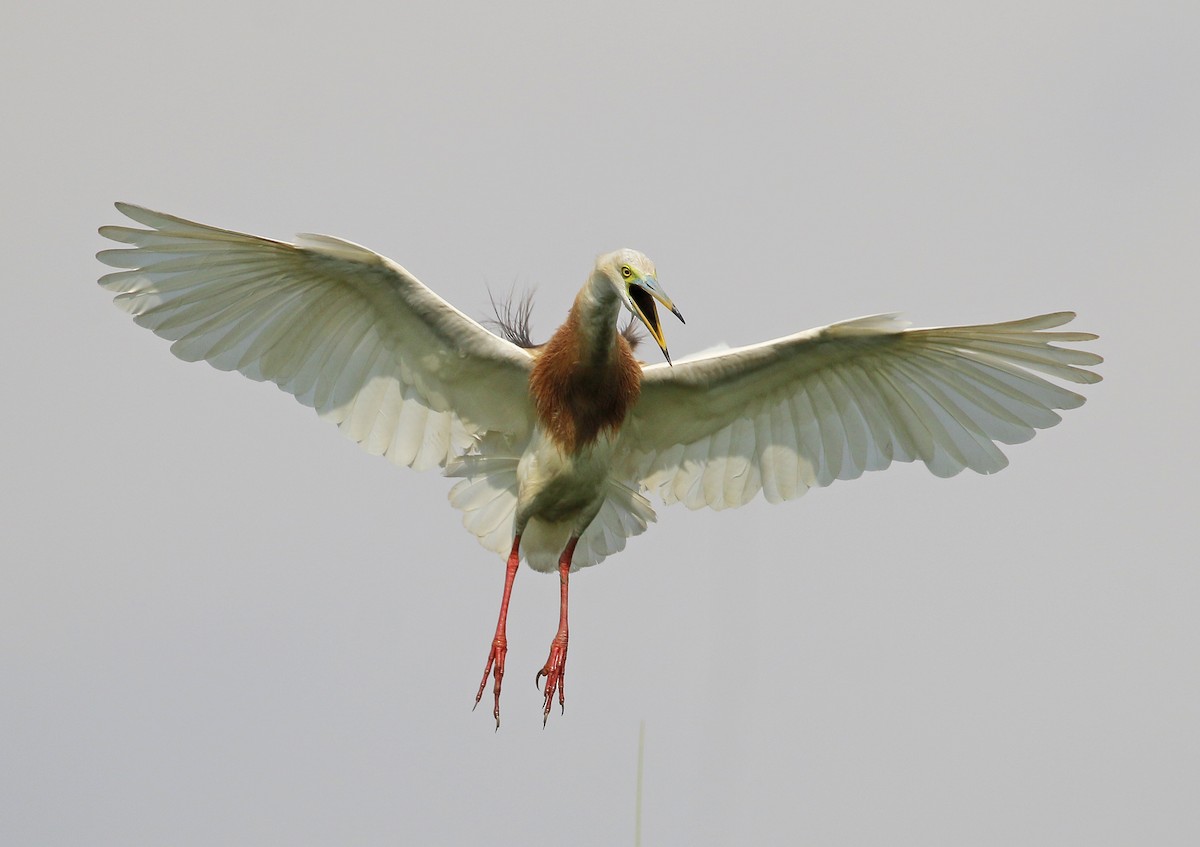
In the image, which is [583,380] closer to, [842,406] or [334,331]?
[334,331]

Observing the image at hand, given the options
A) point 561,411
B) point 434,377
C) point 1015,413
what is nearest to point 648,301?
point 561,411

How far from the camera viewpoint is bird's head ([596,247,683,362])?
6137 millimetres

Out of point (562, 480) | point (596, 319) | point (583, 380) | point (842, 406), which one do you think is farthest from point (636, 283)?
point (842, 406)

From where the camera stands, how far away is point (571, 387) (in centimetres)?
699

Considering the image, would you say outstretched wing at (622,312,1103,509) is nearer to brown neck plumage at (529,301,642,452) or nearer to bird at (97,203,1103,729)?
bird at (97,203,1103,729)

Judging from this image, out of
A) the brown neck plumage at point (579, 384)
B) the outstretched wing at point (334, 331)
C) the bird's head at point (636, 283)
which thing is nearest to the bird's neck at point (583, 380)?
the brown neck plumage at point (579, 384)

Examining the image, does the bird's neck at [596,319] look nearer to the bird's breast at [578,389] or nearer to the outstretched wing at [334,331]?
the bird's breast at [578,389]

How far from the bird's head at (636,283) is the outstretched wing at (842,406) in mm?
962

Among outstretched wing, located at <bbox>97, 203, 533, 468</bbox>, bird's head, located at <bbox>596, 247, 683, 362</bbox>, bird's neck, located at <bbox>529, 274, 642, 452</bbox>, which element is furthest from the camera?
bird's neck, located at <bbox>529, 274, 642, 452</bbox>

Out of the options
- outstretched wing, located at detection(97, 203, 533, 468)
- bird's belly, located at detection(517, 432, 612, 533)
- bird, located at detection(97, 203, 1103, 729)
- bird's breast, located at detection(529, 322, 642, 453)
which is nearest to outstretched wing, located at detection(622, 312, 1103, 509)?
bird, located at detection(97, 203, 1103, 729)

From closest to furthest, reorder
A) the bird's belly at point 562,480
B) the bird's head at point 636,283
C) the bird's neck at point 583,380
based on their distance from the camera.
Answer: the bird's head at point 636,283
the bird's neck at point 583,380
the bird's belly at point 562,480

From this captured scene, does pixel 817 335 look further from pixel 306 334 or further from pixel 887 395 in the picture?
pixel 306 334

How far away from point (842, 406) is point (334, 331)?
267 centimetres

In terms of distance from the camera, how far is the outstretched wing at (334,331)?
6.57 metres
